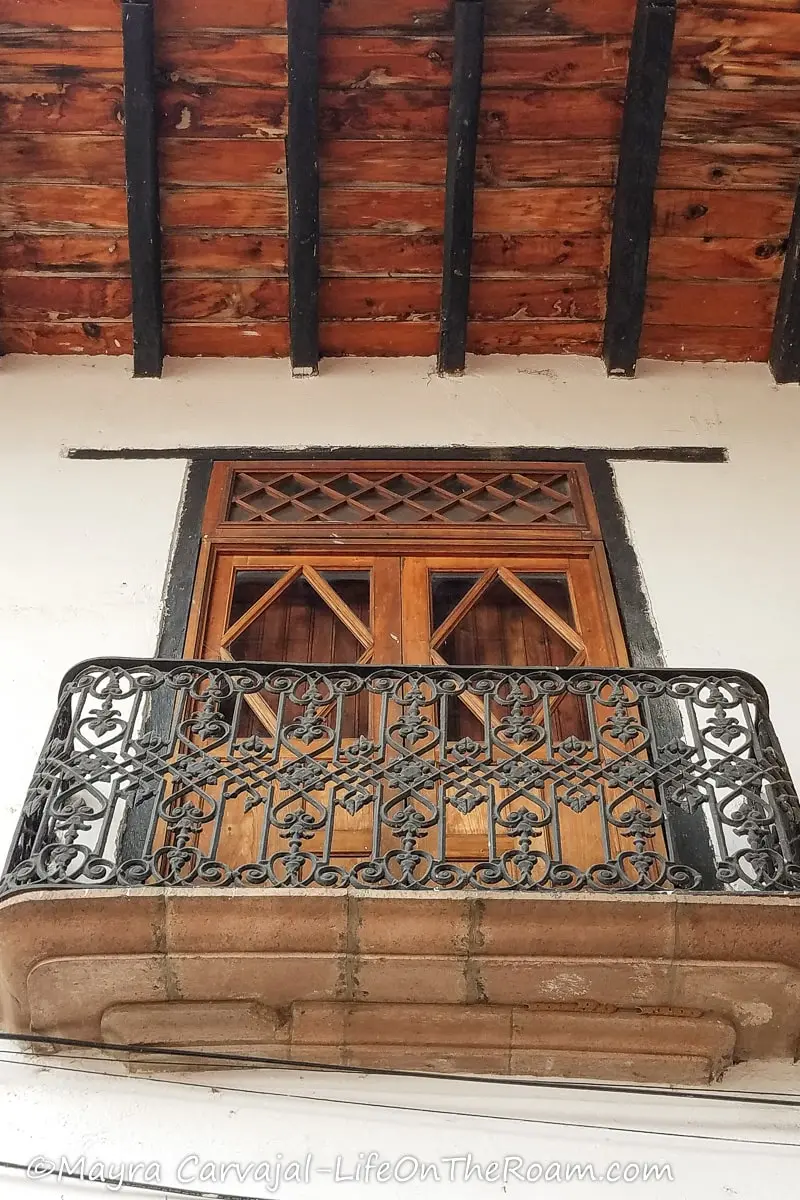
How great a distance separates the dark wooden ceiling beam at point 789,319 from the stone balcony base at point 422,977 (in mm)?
3100

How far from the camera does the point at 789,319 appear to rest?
5508 millimetres

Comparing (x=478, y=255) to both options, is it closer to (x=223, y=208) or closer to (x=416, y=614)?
(x=223, y=208)

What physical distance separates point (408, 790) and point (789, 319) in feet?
10.5

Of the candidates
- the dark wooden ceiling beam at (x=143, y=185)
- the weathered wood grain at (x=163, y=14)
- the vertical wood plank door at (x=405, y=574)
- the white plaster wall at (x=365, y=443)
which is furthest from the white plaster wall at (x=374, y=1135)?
the weathered wood grain at (x=163, y=14)

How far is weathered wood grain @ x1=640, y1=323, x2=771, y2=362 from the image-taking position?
18.5 feet

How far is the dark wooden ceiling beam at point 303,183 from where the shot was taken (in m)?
4.89

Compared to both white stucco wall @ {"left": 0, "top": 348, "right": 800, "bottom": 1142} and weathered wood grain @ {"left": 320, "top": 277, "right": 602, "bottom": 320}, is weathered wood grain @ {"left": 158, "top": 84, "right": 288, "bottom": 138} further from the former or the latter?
white stucco wall @ {"left": 0, "top": 348, "right": 800, "bottom": 1142}

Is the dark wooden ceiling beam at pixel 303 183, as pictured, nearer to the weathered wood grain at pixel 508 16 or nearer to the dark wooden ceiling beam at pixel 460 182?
the weathered wood grain at pixel 508 16

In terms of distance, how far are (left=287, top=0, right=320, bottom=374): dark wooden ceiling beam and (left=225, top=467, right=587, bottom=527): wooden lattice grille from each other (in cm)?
74

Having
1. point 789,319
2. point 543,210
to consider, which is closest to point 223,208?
point 543,210

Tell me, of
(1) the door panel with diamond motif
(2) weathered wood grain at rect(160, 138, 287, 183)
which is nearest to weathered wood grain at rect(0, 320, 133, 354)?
(2) weathered wood grain at rect(160, 138, 287, 183)

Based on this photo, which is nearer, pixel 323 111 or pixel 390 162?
pixel 323 111

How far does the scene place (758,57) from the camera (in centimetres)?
512

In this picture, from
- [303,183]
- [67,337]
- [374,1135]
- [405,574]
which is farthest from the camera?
[67,337]
